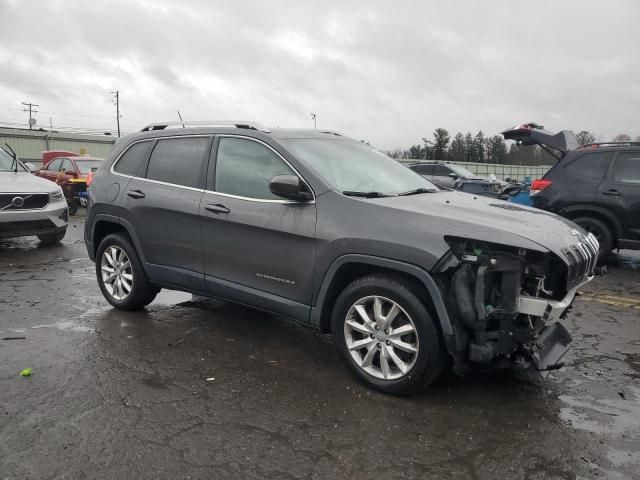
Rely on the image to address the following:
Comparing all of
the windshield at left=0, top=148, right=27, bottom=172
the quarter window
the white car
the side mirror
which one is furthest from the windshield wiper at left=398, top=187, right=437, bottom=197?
the windshield at left=0, top=148, right=27, bottom=172

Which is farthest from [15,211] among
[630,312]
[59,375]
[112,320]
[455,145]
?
[455,145]

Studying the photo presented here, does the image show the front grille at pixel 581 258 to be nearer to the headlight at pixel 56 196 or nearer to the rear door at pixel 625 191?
the rear door at pixel 625 191

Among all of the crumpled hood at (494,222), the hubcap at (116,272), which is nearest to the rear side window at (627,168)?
the crumpled hood at (494,222)

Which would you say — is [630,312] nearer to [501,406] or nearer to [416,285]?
[501,406]

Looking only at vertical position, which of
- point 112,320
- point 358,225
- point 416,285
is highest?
point 358,225

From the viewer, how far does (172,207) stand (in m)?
4.72

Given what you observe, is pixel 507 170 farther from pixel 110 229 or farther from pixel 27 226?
pixel 110 229

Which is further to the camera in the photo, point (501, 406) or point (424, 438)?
point (501, 406)

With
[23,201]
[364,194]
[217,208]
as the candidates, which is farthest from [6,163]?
[364,194]

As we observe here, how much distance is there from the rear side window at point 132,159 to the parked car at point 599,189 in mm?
6022

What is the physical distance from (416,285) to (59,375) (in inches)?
105

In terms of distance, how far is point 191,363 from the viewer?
13.6 feet

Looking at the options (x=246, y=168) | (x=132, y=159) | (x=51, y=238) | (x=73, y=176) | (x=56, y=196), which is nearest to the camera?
(x=246, y=168)

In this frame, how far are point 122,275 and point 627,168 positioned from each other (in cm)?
705
